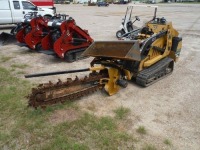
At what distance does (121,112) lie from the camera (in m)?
4.57

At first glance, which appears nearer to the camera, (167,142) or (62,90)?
(167,142)

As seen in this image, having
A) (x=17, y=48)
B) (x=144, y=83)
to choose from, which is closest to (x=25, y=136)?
(x=144, y=83)

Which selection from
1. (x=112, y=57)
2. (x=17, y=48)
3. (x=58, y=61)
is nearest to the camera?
(x=112, y=57)

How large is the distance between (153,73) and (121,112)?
1.69 metres

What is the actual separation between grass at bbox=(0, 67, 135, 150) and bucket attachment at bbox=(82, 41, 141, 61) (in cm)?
128

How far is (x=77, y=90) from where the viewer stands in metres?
4.73

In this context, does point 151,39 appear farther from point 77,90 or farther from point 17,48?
point 17,48

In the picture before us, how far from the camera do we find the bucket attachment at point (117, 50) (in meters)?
4.77

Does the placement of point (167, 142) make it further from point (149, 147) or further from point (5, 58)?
point (5, 58)

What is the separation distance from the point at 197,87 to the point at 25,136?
13.9 feet

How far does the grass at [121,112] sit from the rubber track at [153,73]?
1.18m

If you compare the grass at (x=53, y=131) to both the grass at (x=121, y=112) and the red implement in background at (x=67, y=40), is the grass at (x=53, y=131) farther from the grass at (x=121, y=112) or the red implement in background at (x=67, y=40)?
the red implement in background at (x=67, y=40)

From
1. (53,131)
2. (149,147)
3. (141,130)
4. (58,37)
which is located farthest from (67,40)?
(149,147)

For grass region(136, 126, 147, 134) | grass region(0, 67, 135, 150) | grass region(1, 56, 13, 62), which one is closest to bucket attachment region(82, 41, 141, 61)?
grass region(0, 67, 135, 150)
